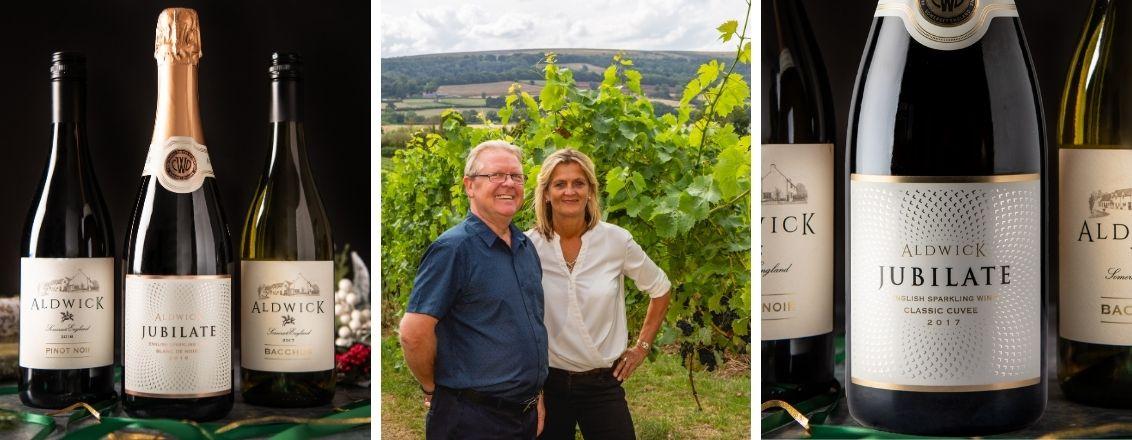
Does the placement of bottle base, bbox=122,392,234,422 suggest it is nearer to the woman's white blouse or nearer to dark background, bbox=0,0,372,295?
dark background, bbox=0,0,372,295

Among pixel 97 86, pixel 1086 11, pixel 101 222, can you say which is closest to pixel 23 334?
pixel 101 222

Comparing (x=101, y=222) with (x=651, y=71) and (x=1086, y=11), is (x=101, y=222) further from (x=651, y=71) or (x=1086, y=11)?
(x=1086, y=11)

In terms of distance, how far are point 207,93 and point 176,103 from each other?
0.05 metres

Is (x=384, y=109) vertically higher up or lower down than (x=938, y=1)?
lower down

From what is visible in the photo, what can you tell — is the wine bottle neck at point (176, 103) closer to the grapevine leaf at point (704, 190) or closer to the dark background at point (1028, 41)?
the grapevine leaf at point (704, 190)

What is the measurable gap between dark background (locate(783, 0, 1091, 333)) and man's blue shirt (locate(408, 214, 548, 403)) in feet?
1.33

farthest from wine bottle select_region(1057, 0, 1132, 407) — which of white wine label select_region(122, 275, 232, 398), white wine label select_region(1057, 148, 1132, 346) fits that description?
white wine label select_region(122, 275, 232, 398)

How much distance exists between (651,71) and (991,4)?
0.41 metres

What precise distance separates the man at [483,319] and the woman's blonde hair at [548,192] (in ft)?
0.08

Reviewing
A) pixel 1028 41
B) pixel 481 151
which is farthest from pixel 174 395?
pixel 1028 41

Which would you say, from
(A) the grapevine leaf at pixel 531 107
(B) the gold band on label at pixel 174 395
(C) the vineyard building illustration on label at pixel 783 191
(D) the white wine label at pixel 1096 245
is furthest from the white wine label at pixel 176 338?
(D) the white wine label at pixel 1096 245

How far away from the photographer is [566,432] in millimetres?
1268

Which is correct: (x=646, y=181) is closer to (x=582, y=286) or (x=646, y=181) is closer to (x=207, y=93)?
(x=582, y=286)

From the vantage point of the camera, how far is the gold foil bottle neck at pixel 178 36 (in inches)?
52.2
